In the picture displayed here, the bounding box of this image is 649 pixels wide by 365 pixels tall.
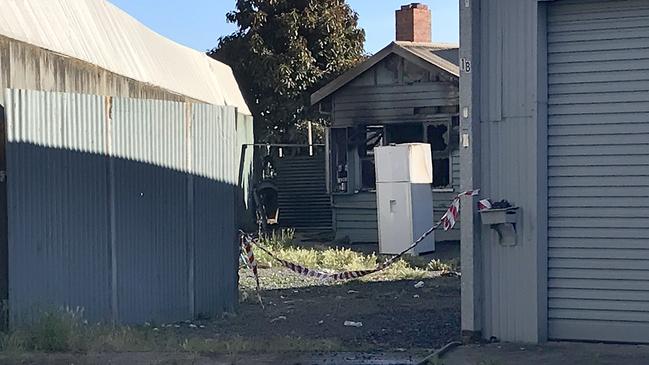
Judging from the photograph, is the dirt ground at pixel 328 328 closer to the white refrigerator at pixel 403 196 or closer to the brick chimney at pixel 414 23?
the white refrigerator at pixel 403 196

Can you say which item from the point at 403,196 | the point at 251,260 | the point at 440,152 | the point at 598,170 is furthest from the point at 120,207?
the point at 440,152

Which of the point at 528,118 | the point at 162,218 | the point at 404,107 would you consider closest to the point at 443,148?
the point at 404,107

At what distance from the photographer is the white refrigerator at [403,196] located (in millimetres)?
18797

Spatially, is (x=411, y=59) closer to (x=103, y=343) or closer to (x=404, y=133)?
(x=404, y=133)

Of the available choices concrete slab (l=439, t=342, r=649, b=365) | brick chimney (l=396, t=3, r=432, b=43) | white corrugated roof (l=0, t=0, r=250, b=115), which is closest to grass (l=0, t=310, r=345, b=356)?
concrete slab (l=439, t=342, r=649, b=365)

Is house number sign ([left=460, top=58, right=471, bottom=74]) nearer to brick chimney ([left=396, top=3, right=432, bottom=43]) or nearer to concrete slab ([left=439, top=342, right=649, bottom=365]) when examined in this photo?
concrete slab ([left=439, top=342, right=649, bottom=365])

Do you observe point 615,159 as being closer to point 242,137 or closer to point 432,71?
point 432,71

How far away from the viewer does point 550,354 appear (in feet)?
26.7

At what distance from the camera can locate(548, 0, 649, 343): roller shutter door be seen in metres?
8.42

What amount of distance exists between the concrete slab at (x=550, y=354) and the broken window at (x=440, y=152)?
12120 mm

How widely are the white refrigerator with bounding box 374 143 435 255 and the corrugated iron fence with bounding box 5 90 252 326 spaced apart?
678 centimetres

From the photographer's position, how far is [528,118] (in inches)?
338

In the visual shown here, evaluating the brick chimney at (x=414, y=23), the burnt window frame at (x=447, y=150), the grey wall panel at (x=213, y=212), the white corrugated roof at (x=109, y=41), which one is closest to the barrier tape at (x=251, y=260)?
the grey wall panel at (x=213, y=212)

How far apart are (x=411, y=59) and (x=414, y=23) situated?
6.38 meters
